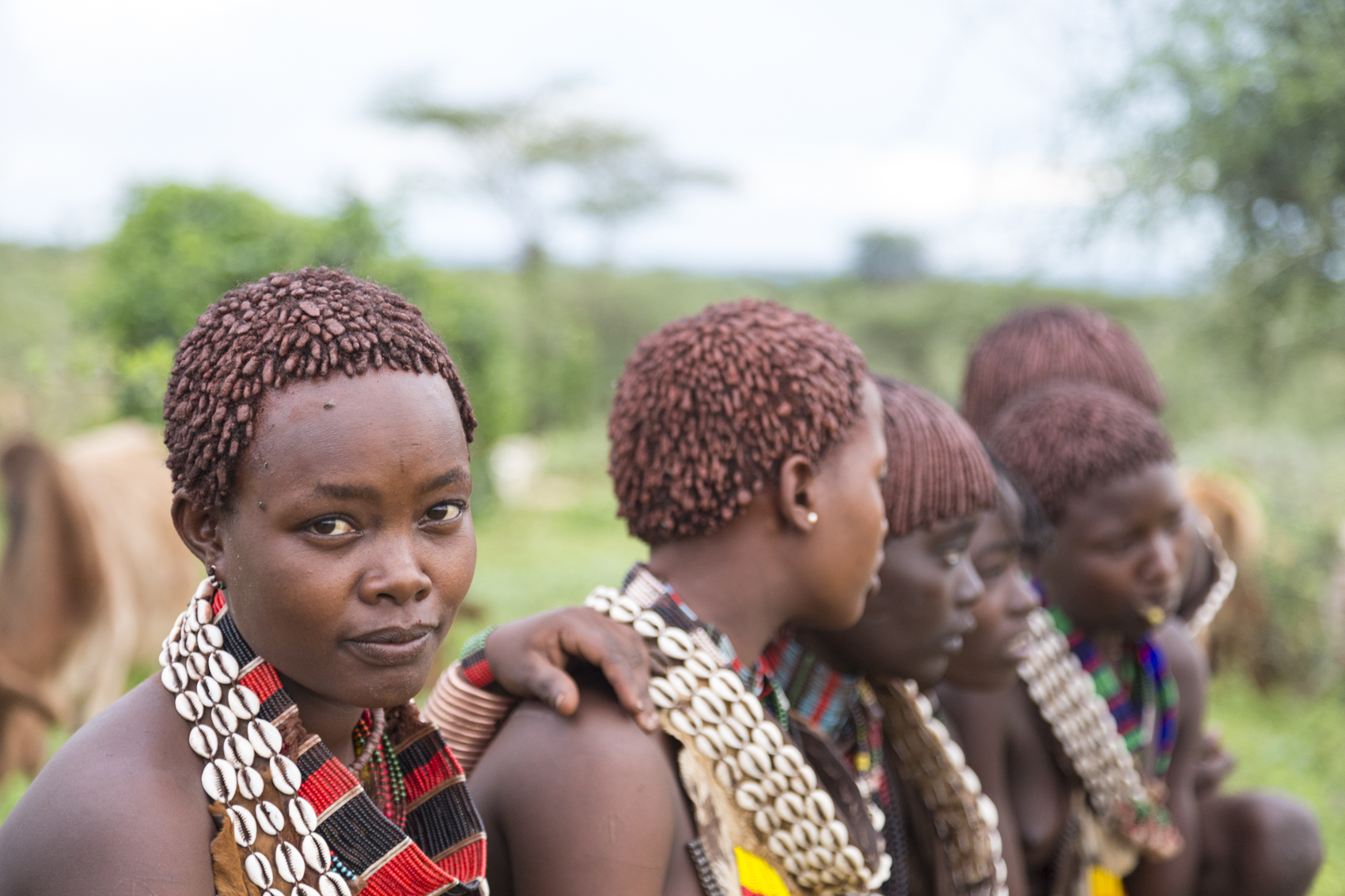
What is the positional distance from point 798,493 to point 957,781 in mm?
998

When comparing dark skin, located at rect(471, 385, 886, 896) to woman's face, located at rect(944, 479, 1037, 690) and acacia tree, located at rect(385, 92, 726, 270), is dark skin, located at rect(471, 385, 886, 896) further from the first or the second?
acacia tree, located at rect(385, 92, 726, 270)

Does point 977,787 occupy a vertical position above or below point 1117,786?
above

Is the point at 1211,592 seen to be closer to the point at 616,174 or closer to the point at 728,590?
the point at 728,590

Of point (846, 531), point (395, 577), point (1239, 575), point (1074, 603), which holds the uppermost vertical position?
point (395, 577)

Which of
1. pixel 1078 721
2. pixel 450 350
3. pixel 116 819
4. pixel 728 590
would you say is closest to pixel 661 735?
pixel 728 590

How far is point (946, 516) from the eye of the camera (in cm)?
255

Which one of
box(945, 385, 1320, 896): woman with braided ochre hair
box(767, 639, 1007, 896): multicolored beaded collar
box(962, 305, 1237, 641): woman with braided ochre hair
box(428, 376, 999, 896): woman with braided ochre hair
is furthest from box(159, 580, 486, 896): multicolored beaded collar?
box(962, 305, 1237, 641): woman with braided ochre hair

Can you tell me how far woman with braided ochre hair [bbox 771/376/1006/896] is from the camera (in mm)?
2529

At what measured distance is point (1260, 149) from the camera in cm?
771

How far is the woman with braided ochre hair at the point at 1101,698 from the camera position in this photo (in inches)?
125

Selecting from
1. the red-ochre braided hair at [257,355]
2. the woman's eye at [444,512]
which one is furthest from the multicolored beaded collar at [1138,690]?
the red-ochre braided hair at [257,355]

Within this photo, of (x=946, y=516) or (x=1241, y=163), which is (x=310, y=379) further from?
(x=1241, y=163)

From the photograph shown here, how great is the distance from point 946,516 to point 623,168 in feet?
76.7

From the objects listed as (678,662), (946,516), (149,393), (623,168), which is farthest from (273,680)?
(623,168)
